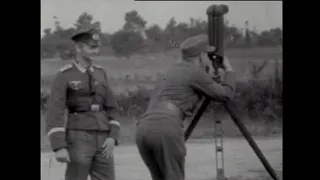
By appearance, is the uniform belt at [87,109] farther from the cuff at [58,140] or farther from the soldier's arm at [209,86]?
the soldier's arm at [209,86]

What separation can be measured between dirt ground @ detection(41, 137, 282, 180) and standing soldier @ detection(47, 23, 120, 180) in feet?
0.18

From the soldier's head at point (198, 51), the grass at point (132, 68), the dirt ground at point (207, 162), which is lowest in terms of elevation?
the dirt ground at point (207, 162)

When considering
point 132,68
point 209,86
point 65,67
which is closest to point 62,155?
point 65,67

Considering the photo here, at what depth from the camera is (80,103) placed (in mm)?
3146

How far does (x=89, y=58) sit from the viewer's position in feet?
10.5

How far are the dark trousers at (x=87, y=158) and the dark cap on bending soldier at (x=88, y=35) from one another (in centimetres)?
45

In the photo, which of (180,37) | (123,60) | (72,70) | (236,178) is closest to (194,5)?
(180,37)

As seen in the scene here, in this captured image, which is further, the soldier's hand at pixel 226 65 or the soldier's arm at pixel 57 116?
the soldier's hand at pixel 226 65

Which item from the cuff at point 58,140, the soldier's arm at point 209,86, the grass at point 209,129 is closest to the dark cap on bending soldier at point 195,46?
the soldier's arm at point 209,86

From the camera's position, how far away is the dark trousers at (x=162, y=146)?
3.13 meters

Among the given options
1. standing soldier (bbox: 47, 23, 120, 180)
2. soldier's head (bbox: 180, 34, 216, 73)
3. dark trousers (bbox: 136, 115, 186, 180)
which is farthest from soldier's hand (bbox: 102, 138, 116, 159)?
soldier's head (bbox: 180, 34, 216, 73)
